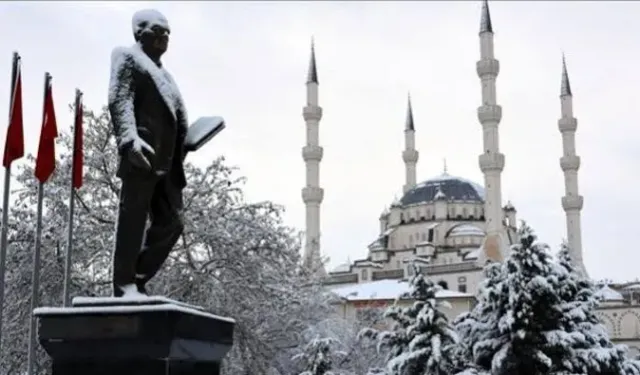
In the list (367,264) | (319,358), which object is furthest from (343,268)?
(319,358)

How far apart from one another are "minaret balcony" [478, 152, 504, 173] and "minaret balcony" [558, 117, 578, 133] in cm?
821

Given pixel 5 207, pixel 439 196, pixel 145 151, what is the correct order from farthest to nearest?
1. pixel 439 196
2. pixel 5 207
3. pixel 145 151

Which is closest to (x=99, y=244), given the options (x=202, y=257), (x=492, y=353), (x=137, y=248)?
(x=202, y=257)

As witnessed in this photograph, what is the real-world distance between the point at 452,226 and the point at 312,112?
1871 centimetres

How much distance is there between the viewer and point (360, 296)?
61.4 m

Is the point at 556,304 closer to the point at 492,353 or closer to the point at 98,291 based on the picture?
the point at 492,353

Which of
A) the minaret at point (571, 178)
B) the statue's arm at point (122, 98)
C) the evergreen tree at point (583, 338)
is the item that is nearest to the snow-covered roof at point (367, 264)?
the minaret at point (571, 178)

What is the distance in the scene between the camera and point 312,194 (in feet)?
192

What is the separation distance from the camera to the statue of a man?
189 inches

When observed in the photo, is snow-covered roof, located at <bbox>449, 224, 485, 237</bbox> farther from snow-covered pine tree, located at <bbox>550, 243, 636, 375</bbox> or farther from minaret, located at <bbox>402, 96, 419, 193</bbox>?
snow-covered pine tree, located at <bbox>550, 243, 636, 375</bbox>

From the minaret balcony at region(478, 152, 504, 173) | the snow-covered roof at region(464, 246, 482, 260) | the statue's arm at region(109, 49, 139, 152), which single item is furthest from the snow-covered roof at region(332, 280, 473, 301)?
the statue's arm at region(109, 49, 139, 152)

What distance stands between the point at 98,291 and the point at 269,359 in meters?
3.87

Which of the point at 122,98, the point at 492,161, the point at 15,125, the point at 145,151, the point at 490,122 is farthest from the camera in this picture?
the point at 490,122

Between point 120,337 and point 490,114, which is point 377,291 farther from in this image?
point 120,337
